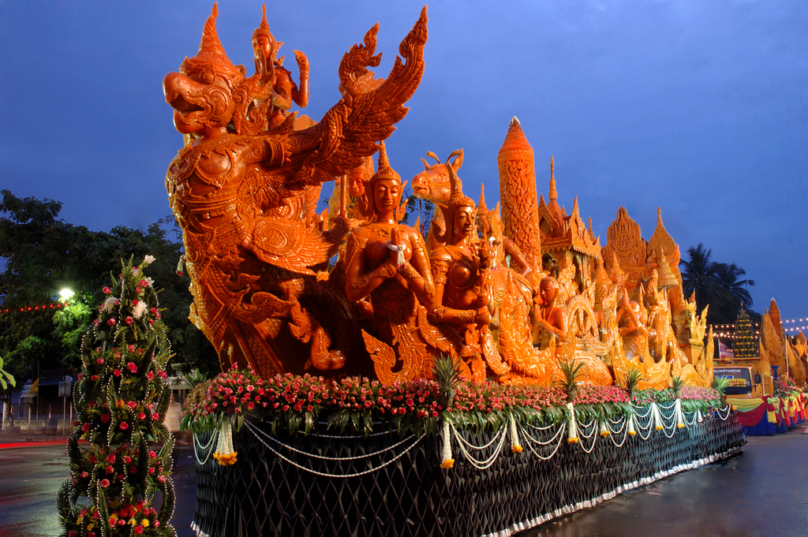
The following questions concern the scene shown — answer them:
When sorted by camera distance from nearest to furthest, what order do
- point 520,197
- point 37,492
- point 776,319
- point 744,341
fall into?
1. point 37,492
2. point 520,197
3. point 744,341
4. point 776,319

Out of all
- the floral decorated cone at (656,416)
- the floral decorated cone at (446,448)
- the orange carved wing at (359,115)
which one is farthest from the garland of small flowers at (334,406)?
the floral decorated cone at (656,416)

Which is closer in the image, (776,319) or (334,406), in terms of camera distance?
(334,406)

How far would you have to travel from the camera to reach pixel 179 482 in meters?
8.55

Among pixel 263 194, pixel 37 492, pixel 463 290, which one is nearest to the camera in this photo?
pixel 263 194

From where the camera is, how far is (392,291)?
219 inches

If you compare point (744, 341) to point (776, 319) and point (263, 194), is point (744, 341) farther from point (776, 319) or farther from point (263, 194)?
point (263, 194)

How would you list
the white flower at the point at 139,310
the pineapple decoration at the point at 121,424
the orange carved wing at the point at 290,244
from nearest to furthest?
the pineapple decoration at the point at 121,424 < the white flower at the point at 139,310 < the orange carved wing at the point at 290,244

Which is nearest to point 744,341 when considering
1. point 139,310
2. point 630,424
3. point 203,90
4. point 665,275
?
point 665,275

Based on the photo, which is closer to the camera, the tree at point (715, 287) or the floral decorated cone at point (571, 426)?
the floral decorated cone at point (571, 426)

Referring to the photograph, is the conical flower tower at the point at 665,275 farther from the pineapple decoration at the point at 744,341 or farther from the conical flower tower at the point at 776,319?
the conical flower tower at the point at 776,319

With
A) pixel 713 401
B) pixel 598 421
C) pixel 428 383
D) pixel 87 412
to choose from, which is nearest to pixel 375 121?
pixel 428 383

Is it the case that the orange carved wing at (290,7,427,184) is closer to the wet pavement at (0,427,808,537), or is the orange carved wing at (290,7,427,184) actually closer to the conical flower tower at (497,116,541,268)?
the wet pavement at (0,427,808,537)

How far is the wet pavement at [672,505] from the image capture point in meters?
5.39

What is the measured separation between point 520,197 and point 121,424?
8.50 metres
